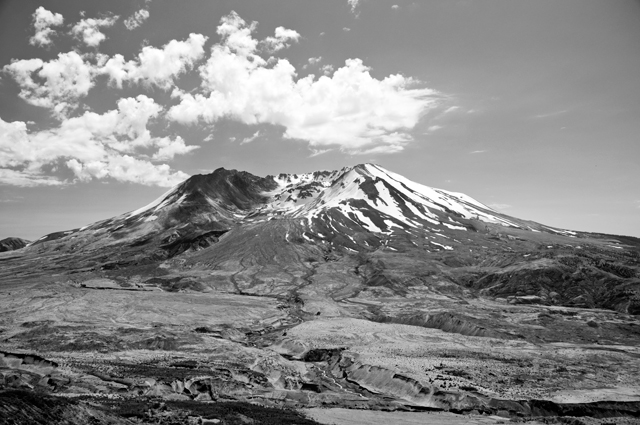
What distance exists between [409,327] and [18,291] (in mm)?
137131

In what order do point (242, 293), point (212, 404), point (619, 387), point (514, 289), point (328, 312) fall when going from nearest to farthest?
point (212, 404), point (619, 387), point (328, 312), point (514, 289), point (242, 293)

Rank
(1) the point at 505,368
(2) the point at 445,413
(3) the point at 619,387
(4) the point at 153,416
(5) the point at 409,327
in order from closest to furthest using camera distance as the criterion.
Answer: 1. (4) the point at 153,416
2. (2) the point at 445,413
3. (3) the point at 619,387
4. (1) the point at 505,368
5. (5) the point at 409,327

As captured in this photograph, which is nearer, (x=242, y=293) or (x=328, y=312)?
(x=328, y=312)

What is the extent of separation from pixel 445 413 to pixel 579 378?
2718 centimetres

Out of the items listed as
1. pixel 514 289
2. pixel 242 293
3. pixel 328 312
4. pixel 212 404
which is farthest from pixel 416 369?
pixel 242 293

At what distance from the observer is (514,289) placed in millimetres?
152500

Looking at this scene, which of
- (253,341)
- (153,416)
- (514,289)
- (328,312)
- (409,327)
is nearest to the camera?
(153,416)

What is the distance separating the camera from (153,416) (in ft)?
116

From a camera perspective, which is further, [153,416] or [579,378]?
[579,378]

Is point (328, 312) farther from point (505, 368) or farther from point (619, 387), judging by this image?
point (619, 387)

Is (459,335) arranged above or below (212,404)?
below

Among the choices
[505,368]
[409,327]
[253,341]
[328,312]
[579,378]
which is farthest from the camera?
[328,312]

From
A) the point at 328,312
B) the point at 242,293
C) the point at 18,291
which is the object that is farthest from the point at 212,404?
the point at 18,291

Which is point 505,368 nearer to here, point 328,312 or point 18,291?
point 328,312
